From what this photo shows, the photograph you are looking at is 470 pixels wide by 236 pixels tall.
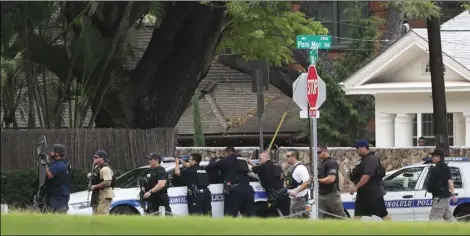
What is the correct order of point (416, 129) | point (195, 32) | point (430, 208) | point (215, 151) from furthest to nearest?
point (416, 129)
point (215, 151)
point (195, 32)
point (430, 208)

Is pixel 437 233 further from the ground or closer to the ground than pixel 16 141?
closer to the ground

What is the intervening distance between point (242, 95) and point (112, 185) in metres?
25.2

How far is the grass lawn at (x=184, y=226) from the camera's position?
28.4 feet

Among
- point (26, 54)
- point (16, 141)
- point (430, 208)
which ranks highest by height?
point (26, 54)

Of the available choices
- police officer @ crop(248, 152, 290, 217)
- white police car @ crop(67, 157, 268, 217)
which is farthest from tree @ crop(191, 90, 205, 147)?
police officer @ crop(248, 152, 290, 217)

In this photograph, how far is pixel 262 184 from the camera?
63.9ft

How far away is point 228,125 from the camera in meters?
40.3

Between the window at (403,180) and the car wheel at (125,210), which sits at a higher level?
the window at (403,180)

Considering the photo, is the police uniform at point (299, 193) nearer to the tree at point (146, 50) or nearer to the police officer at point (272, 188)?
the police officer at point (272, 188)

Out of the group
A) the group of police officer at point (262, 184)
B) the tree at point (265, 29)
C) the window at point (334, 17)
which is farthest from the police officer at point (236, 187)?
the window at point (334, 17)

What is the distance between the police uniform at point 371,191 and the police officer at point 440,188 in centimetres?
117

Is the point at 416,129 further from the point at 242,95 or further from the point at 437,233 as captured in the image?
the point at 437,233

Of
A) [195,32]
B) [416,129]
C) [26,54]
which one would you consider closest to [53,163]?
[26,54]

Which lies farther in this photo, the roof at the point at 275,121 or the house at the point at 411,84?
the roof at the point at 275,121
